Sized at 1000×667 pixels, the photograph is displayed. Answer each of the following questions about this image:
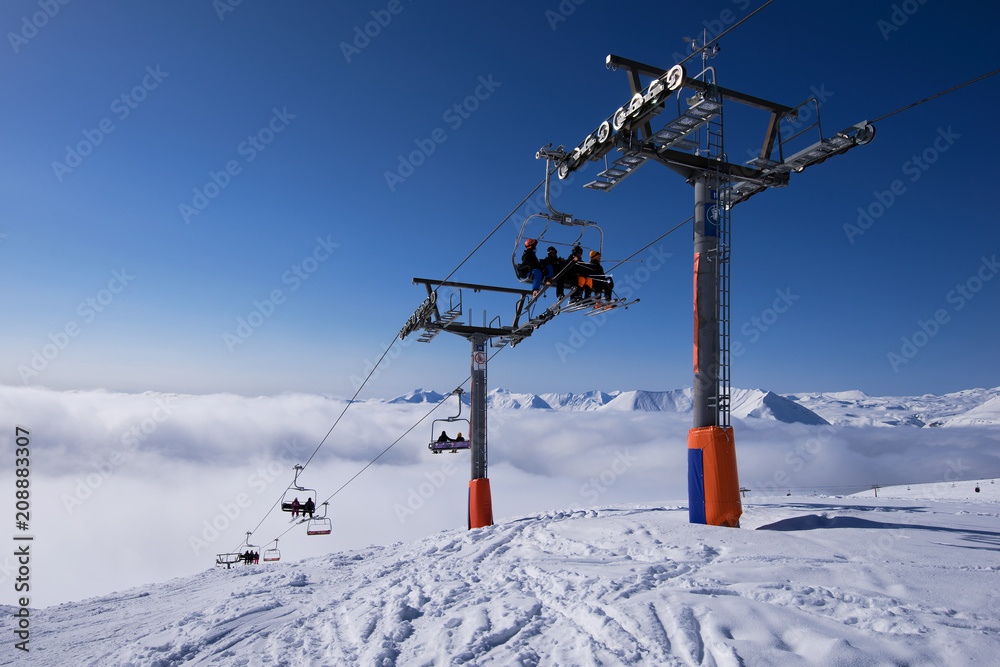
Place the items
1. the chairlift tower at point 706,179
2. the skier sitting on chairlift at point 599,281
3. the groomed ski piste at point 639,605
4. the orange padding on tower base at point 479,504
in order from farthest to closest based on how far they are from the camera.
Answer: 1. the orange padding on tower base at point 479,504
2. the skier sitting on chairlift at point 599,281
3. the chairlift tower at point 706,179
4. the groomed ski piste at point 639,605

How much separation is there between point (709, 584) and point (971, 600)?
2.30 m

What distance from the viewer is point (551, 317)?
17.8 metres

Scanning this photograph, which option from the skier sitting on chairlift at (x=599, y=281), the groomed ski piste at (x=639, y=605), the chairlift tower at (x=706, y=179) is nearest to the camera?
the groomed ski piste at (x=639, y=605)

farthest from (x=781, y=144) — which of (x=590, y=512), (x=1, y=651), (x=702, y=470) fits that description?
(x=1, y=651)

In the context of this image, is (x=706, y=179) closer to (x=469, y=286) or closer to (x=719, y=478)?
(x=719, y=478)

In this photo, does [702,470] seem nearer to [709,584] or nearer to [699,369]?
[699,369]

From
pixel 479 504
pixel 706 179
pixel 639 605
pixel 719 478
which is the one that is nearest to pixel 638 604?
pixel 639 605

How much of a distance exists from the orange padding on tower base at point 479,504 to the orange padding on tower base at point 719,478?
435 inches

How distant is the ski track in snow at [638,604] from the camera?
4.48 metres

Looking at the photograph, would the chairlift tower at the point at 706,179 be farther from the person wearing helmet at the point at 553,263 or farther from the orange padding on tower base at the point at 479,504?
the orange padding on tower base at the point at 479,504

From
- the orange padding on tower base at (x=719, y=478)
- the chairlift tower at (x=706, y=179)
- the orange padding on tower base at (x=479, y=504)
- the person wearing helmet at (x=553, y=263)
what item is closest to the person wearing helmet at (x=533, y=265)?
the person wearing helmet at (x=553, y=263)

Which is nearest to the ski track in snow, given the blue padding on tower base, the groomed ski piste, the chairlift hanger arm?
the groomed ski piste

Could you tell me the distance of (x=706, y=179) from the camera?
33.6 ft

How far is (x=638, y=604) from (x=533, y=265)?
32.3 ft
